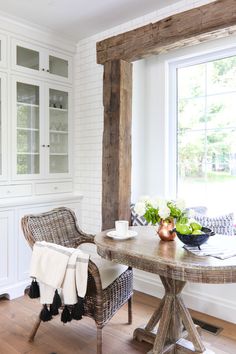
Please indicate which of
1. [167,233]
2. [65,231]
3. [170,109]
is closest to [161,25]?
[170,109]

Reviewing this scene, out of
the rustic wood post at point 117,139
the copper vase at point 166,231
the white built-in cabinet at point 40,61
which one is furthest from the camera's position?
the white built-in cabinet at point 40,61

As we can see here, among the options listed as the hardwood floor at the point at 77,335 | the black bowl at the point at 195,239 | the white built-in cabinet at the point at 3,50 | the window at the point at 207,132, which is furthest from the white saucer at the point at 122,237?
the white built-in cabinet at the point at 3,50

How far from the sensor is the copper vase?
2.08 m

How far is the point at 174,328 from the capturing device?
Result: 2.09 metres

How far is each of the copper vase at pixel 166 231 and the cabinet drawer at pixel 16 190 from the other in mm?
1637

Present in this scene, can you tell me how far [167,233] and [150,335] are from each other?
2.56ft

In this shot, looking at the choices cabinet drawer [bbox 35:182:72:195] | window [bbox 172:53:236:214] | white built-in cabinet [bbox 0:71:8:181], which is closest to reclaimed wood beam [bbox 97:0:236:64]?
window [bbox 172:53:236:214]

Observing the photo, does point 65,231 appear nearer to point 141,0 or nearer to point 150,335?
point 150,335

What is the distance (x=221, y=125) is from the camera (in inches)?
116

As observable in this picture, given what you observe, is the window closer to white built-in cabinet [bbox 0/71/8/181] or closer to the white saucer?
the white saucer

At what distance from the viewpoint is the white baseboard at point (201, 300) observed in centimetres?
259

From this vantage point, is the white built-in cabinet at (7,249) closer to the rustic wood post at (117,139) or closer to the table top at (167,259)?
the rustic wood post at (117,139)

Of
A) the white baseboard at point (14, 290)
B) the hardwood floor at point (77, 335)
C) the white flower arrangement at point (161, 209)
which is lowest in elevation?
the hardwood floor at point (77, 335)

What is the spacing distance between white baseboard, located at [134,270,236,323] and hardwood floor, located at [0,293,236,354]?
0.06 metres
